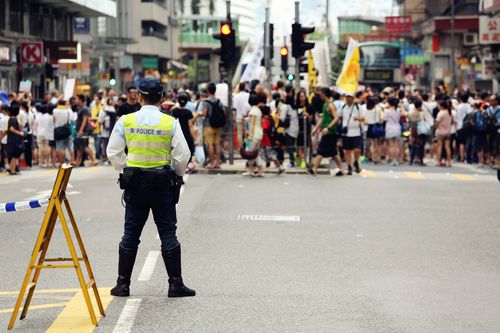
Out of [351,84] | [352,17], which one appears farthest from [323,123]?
[352,17]

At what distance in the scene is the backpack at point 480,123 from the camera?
29.7 metres

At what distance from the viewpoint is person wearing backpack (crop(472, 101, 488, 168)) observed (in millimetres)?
29750

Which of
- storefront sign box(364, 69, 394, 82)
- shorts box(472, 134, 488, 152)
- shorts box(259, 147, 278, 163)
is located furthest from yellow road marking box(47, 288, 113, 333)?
storefront sign box(364, 69, 394, 82)

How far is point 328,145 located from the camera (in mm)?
24766

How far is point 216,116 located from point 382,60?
9316 cm

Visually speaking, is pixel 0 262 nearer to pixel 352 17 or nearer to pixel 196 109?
pixel 196 109

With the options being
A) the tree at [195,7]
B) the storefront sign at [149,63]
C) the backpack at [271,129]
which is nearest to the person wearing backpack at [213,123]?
the backpack at [271,129]

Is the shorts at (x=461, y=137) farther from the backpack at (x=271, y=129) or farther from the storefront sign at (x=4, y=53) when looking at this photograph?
the storefront sign at (x=4, y=53)

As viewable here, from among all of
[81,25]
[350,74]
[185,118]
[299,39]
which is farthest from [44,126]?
[81,25]

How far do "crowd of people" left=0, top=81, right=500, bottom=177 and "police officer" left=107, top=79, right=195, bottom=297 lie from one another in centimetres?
1340

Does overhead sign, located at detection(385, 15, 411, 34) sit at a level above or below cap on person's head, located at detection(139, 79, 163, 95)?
above

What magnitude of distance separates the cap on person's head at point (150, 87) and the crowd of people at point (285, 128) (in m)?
13.3

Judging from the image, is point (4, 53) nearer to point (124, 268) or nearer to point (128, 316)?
point (124, 268)

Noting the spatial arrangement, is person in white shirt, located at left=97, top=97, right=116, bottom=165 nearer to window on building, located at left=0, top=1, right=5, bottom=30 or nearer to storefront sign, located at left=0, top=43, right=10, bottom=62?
storefront sign, located at left=0, top=43, right=10, bottom=62
